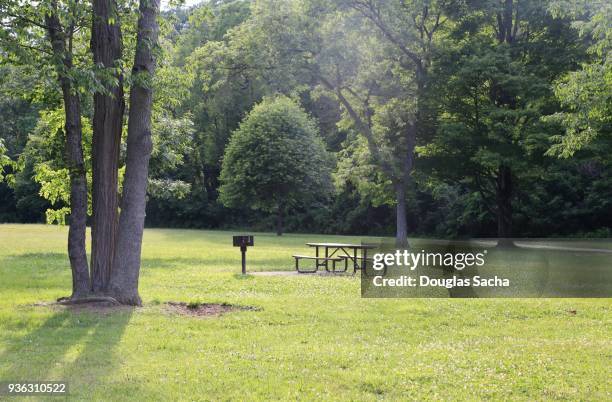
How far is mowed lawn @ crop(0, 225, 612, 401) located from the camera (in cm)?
677

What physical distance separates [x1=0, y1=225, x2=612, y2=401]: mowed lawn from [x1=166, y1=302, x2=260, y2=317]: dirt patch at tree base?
0.82ft

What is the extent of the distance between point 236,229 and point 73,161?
5532 cm

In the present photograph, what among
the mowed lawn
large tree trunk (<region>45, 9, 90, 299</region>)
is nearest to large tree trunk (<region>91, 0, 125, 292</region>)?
large tree trunk (<region>45, 9, 90, 299</region>)

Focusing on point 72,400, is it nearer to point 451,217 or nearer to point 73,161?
point 73,161

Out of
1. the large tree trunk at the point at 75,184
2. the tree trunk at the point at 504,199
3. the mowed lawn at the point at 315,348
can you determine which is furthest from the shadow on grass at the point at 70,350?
the tree trunk at the point at 504,199

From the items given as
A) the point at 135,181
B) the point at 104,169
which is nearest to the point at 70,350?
the point at 135,181

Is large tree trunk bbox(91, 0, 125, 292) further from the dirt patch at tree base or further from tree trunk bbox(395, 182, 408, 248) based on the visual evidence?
tree trunk bbox(395, 182, 408, 248)

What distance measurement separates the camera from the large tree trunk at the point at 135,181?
39.3ft

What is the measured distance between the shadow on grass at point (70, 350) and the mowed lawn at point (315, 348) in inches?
0.7

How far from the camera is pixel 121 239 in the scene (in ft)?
39.2

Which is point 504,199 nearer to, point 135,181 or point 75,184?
point 135,181

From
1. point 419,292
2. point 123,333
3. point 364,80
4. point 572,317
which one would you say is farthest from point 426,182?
point 123,333

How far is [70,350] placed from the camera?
331 inches

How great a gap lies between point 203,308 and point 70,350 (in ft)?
12.2
